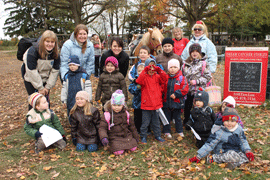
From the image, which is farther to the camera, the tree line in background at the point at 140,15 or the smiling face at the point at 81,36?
the tree line in background at the point at 140,15

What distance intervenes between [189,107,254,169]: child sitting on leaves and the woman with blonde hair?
3496mm

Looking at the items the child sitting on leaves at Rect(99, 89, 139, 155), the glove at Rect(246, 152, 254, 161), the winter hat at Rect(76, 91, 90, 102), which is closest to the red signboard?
the glove at Rect(246, 152, 254, 161)

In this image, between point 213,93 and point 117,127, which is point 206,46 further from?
point 117,127

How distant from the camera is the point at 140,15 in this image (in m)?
37.5

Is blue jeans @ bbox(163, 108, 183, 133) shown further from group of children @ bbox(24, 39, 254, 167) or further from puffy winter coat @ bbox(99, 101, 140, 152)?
puffy winter coat @ bbox(99, 101, 140, 152)

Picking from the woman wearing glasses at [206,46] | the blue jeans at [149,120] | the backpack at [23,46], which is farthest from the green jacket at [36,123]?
the woman wearing glasses at [206,46]

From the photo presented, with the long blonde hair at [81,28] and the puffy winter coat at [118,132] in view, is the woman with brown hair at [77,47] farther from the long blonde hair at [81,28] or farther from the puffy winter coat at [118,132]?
the puffy winter coat at [118,132]

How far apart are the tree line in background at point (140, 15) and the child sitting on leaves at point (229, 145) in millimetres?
13307

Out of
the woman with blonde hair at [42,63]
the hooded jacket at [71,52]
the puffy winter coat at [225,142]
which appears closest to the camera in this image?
the puffy winter coat at [225,142]

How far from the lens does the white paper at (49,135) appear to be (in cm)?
461

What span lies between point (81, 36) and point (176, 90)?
2.45 m

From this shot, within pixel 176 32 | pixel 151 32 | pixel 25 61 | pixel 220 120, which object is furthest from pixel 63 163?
pixel 176 32

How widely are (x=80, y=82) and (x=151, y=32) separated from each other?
2.75m

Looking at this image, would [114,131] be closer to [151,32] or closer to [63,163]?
[63,163]
